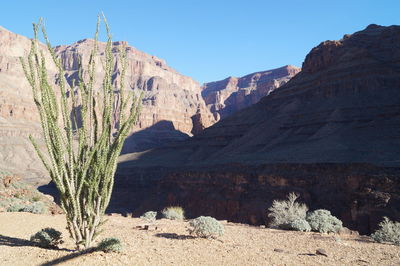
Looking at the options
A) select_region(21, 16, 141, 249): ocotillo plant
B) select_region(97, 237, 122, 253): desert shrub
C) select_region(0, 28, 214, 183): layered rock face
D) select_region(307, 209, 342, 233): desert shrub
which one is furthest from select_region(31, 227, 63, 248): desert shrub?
select_region(0, 28, 214, 183): layered rock face

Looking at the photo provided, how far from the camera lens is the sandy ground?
8703 mm

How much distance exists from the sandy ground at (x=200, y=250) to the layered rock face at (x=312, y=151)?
16624 millimetres

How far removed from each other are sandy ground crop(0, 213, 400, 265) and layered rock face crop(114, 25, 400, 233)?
1662 cm

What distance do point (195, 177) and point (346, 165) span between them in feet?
67.6

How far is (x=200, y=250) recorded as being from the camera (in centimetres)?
1026

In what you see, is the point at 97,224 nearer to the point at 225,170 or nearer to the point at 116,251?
the point at 116,251

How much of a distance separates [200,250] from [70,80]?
486 ft

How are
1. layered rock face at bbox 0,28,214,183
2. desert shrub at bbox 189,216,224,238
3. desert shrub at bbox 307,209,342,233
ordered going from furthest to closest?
1. layered rock face at bbox 0,28,214,183
2. desert shrub at bbox 307,209,342,233
3. desert shrub at bbox 189,216,224,238

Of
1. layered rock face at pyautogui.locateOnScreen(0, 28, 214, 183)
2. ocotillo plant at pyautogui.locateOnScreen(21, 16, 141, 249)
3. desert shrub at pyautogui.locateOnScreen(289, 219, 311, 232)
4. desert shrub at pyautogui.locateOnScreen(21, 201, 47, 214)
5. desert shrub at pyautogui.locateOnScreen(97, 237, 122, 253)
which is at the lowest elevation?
desert shrub at pyautogui.locateOnScreen(289, 219, 311, 232)

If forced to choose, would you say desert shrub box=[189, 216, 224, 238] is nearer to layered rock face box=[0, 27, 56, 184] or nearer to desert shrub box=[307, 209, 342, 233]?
desert shrub box=[307, 209, 342, 233]

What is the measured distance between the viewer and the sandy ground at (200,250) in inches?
343

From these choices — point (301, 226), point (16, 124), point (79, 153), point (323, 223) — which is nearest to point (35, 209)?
point (79, 153)

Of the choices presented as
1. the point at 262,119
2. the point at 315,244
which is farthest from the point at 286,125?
the point at 315,244

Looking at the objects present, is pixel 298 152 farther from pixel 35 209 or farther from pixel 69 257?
pixel 69 257
